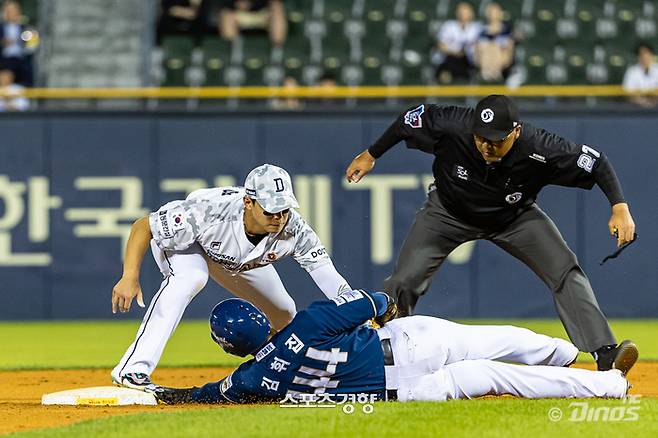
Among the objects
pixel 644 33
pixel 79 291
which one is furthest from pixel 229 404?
pixel 644 33

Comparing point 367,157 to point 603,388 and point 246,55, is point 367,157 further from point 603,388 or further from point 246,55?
point 246,55

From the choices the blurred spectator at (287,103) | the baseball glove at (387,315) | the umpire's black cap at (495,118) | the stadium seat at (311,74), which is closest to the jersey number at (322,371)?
the baseball glove at (387,315)

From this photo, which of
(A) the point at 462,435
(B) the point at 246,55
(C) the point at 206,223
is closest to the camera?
(A) the point at 462,435

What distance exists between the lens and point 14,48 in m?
15.6

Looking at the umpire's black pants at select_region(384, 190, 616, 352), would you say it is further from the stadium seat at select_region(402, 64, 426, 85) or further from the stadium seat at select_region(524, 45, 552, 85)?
the stadium seat at select_region(524, 45, 552, 85)

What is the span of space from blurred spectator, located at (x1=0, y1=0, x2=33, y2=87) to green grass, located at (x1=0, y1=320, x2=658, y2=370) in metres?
3.14

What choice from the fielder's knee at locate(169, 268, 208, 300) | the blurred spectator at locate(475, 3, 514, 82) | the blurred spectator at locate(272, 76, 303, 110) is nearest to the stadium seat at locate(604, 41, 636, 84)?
the blurred spectator at locate(475, 3, 514, 82)

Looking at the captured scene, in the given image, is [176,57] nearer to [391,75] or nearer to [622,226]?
[391,75]

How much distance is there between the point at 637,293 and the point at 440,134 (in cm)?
632

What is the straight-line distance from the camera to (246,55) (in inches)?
654

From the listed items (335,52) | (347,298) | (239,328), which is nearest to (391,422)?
(347,298)

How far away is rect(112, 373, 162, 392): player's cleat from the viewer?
24.2ft

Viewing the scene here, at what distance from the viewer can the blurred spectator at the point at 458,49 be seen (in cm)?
1564

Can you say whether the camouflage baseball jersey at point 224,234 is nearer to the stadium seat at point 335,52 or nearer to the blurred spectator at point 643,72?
the blurred spectator at point 643,72
